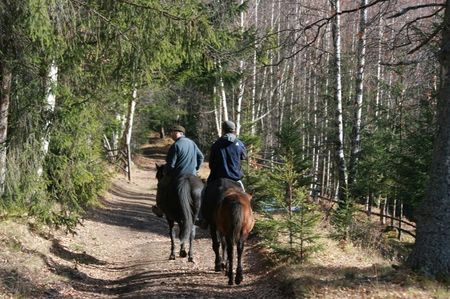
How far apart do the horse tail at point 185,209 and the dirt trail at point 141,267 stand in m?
0.60

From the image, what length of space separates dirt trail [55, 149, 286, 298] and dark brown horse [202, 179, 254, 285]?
1.79 ft

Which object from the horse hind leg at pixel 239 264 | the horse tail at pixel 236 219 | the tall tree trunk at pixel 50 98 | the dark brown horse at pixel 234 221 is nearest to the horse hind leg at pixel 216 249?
the dark brown horse at pixel 234 221

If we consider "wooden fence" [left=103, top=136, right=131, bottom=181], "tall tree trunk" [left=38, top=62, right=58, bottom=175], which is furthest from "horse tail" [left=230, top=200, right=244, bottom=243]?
"wooden fence" [left=103, top=136, right=131, bottom=181]

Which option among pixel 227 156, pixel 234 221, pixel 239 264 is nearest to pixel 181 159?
pixel 227 156

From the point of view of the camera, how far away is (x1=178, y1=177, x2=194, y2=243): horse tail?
9250 millimetres

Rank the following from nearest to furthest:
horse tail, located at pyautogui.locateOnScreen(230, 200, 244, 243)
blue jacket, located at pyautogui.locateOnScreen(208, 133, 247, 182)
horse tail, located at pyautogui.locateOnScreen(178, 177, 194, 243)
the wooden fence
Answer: horse tail, located at pyautogui.locateOnScreen(230, 200, 244, 243)
blue jacket, located at pyautogui.locateOnScreen(208, 133, 247, 182)
horse tail, located at pyautogui.locateOnScreen(178, 177, 194, 243)
the wooden fence

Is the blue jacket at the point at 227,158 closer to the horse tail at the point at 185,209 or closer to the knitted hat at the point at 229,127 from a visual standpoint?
the knitted hat at the point at 229,127

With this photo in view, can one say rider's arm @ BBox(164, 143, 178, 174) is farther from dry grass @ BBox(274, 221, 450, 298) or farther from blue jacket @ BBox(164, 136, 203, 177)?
dry grass @ BBox(274, 221, 450, 298)

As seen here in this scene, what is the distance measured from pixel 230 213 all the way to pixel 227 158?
3.81ft

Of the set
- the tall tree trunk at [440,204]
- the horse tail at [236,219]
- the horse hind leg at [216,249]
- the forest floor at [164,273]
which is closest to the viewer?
the tall tree trunk at [440,204]

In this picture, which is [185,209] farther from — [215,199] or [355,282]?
[355,282]

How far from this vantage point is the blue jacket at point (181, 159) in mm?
9469

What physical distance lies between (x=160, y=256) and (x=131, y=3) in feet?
16.5

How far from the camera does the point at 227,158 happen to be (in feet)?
27.6
